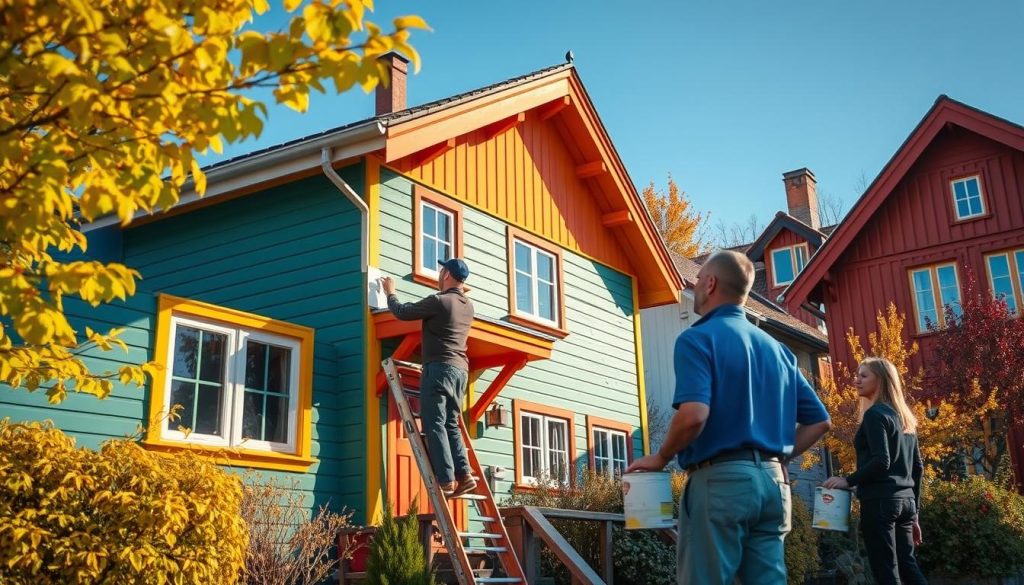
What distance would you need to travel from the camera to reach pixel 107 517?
19.2 feet

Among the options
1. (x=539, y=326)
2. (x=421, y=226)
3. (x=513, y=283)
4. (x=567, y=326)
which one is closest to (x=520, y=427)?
(x=539, y=326)

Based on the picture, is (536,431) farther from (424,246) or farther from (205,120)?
(205,120)

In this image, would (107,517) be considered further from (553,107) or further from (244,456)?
(553,107)

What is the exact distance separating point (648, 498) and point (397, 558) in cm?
402

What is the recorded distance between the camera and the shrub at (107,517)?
553 centimetres

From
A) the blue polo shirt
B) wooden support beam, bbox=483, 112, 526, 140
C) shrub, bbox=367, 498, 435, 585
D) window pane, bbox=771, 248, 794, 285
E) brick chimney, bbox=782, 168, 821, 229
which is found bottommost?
shrub, bbox=367, 498, 435, 585

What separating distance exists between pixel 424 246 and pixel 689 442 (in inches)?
330

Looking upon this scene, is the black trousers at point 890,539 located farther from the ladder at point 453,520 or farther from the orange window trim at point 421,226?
the orange window trim at point 421,226

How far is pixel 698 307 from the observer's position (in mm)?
4309

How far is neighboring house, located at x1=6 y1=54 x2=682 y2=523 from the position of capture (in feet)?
30.4

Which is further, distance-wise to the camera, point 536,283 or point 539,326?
point 536,283

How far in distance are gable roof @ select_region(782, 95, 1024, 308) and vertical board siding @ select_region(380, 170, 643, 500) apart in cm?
726

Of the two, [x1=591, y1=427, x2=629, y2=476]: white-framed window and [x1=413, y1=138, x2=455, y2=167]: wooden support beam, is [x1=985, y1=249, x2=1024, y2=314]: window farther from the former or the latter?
[x1=413, y1=138, x2=455, y2=167]: wooden support beam

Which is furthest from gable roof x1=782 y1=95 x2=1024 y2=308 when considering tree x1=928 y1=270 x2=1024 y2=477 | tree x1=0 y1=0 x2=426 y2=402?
tree x1=0 y1=0 x2=426 y2=402
